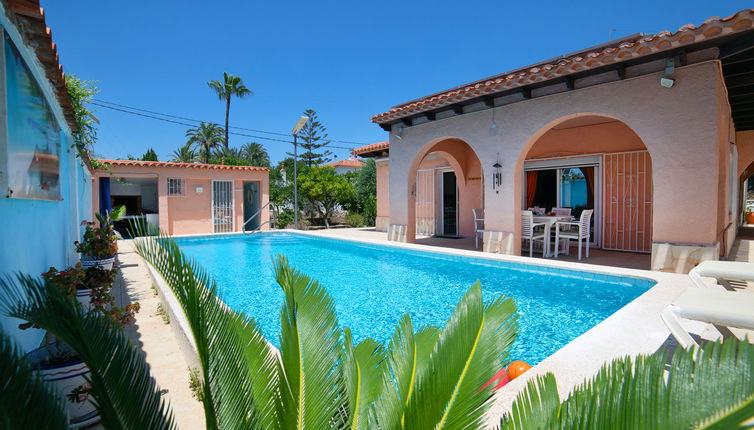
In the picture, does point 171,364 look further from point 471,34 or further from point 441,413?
point 471,34

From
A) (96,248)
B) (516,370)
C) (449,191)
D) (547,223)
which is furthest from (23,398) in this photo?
(449,191)

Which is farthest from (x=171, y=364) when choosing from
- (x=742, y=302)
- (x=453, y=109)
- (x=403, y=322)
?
(x=453, y=109)

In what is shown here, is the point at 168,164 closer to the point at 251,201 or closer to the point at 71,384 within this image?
the point at 251,201

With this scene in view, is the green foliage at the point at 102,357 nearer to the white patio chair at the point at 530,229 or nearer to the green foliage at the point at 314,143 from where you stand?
the white patio chair at the point at 530,229

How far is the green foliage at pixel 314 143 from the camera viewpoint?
36.1 metres

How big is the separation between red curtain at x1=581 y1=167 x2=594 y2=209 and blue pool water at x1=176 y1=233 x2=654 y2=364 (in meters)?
5.26

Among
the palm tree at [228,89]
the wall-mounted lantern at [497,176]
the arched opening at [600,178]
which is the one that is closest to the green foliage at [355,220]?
the arched opening at [600,178]

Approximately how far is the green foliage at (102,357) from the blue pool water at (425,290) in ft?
10.4

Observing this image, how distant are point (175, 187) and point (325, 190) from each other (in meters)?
7.18

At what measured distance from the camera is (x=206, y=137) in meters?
36.5

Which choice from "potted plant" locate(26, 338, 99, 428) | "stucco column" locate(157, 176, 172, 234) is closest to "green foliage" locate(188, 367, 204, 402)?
"potted plant" locate(26, 338, 99, 428)

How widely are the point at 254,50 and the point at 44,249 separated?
23.3m

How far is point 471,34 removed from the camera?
16531 mm

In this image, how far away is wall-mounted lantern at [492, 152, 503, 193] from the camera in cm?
973
